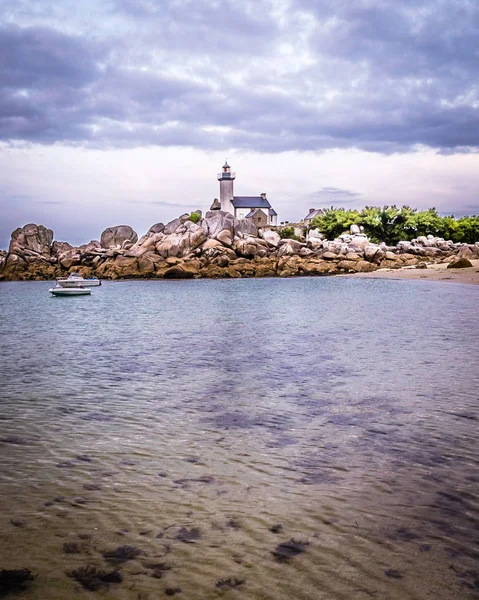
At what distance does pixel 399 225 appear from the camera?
105 meters

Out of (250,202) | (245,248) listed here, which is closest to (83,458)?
(245,248)

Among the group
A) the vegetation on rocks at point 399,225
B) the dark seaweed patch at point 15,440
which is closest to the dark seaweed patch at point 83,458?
the dark seaweed patch at point 15,440

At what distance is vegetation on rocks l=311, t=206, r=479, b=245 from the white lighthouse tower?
31.3 metres

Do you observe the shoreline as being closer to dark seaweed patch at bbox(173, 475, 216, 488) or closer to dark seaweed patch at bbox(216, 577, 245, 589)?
dark seaweed patch at bbox(173, 475, 216, 488)

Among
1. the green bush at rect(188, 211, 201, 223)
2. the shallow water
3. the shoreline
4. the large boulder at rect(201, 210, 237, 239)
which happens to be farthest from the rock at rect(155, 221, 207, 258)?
the shallow water

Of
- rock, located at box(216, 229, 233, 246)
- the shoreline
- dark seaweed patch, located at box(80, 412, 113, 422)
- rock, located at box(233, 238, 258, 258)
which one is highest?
rock, located at box(216, 229, 233, 246)

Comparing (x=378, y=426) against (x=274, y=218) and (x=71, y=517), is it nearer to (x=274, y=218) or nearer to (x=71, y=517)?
(x=71, y=517)

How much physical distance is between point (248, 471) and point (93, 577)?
9.69ft

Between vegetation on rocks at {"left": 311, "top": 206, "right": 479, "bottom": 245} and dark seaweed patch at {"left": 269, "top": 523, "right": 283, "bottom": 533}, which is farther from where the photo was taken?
vegetation on rocks at {"left": 311, "top": 206, "right": 479, "bottom": 245}

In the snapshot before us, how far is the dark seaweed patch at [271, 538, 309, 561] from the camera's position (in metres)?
4.98

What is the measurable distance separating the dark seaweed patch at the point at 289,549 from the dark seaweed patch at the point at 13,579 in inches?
89.2

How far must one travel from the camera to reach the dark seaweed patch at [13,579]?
448cm

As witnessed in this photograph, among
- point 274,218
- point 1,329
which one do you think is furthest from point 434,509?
point 274,218

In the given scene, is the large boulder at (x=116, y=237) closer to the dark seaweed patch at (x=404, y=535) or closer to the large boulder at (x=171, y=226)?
the large boulder at (x=171, y=226)
